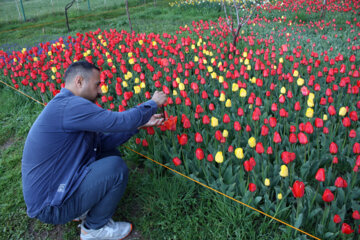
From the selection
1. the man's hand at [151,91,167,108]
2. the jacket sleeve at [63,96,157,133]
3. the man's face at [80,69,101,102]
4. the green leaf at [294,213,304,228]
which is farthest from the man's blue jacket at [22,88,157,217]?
the green leaf at [294,213,304,228]

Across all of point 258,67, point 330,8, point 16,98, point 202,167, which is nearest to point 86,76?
point 202,167

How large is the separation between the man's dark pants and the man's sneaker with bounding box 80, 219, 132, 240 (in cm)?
6

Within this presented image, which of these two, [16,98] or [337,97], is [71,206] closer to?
[337,97]

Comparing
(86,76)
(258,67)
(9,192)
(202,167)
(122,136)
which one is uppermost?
(86,76)

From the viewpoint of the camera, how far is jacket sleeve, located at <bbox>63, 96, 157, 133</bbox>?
6.56 feet

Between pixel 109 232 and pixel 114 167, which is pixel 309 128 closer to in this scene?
pixel 114 167

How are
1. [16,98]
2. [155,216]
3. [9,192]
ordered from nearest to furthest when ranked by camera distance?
[155,216]
[9,192]
[16,98]

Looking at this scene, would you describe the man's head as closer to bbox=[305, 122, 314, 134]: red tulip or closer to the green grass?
the green grass

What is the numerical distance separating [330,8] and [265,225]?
31.0ft

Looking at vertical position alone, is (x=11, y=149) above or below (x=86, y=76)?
below

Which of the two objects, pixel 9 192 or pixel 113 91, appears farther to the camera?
pixel 113 91

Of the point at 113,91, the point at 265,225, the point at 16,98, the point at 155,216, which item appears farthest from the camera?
the point at 16,98

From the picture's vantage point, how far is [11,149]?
3.84 meters

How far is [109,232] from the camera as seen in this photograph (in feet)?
7.50
